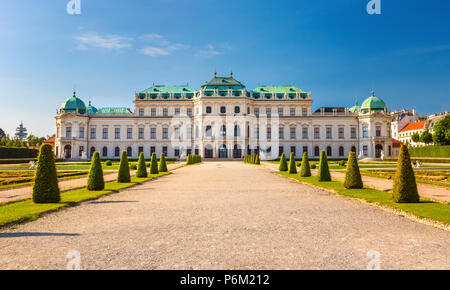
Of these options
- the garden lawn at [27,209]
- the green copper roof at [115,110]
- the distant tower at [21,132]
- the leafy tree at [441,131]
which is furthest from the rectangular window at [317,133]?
the distant tower at [21,132]

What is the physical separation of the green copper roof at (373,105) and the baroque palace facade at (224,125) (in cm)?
19

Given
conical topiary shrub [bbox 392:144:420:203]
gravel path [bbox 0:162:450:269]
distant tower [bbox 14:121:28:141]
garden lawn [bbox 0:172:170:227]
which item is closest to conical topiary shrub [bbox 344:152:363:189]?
conical topiary shrub [bbox 392:144:420:203]

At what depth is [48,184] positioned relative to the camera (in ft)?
33.2

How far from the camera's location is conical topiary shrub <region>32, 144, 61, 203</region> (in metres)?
10.0

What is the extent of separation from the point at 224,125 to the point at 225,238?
58.5m

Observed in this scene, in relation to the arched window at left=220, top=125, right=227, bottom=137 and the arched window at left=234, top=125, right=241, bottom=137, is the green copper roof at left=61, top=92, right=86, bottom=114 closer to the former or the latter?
the arched window at left=220, top=125, right=227, bottom=137

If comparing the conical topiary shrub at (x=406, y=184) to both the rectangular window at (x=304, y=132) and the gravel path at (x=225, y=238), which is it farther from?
the rectangular window at (x=304, y=132)

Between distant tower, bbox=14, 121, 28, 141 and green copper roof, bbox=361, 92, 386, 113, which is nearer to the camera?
green copper roof, bbox=361, 92, 386, 113

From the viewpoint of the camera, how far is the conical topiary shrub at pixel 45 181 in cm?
1002

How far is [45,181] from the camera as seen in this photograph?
10.1 m

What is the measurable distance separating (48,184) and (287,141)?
5961 cm

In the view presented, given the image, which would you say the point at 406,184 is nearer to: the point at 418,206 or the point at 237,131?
the point at 418,206
